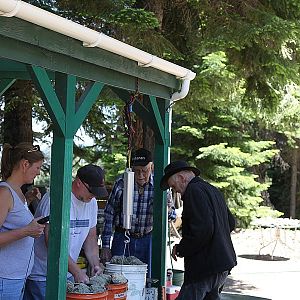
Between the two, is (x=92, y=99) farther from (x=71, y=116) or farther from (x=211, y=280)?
(x=211, y=280)

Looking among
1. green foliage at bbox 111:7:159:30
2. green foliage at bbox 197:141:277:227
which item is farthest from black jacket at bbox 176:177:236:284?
green foliage at bbox 197:141:277:227

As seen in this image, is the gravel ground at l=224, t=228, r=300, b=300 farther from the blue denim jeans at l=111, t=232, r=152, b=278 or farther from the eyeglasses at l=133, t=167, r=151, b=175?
the eyeglasses at l=133, t=167, r=151, b=175

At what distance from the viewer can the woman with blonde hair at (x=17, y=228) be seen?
11.7 feet

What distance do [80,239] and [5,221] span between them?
34.3 inches

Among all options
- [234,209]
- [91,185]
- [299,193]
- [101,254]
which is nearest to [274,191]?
[299,193]

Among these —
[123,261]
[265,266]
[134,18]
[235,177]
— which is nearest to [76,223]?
[123,261]

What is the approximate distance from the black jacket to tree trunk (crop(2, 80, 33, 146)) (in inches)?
182

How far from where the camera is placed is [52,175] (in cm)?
389

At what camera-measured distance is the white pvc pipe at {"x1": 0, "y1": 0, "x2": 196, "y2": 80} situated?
3096 mm

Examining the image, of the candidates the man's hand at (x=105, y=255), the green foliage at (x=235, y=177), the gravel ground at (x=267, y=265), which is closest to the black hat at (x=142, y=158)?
the man's hand at (x=105, y=255)

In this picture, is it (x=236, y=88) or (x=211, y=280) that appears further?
(x=236, y=88)

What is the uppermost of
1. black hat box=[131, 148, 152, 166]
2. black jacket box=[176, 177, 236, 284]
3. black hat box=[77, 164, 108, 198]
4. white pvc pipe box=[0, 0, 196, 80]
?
white pvc pipe box=[0, 0, 196, 80]

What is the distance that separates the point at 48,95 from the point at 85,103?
475 millimetres

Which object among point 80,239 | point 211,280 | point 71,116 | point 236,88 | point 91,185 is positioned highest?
point 236,88
